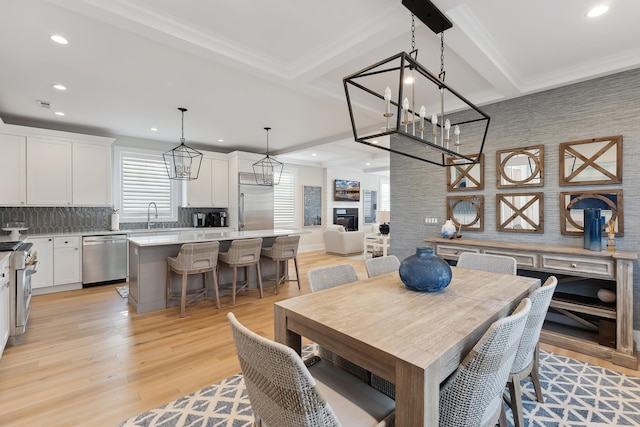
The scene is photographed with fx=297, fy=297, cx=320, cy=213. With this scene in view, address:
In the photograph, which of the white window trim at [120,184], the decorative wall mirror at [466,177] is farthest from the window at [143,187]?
the decorative wall mirror at [466,177]

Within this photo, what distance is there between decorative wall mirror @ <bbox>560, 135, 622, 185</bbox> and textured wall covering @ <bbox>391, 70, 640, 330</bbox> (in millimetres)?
59

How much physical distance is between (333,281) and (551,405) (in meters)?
1.68

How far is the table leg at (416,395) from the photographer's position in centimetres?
99

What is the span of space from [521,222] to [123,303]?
17.1 ft

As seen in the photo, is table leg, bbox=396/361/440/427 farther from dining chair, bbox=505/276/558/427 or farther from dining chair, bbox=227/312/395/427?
dining chair, bbox=505/276/558/427

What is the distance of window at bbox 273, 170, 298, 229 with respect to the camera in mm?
8203

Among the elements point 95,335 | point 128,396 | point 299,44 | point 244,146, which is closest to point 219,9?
point 299,44

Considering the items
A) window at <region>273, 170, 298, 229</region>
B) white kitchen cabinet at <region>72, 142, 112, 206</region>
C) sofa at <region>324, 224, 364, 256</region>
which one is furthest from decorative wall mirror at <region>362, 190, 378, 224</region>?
white kitchen cabinet at <region>72, 142, 112, 206</region>

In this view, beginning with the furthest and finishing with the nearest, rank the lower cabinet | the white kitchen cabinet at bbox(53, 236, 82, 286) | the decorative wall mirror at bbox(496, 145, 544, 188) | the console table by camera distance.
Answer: the white kitchen cabinet at bbox(53, 236, 82, 286) < the lower cabinet < the decorative wall mirror at bbox(496, 145, 544, 188) < the console table

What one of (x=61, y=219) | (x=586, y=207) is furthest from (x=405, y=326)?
(x=61, y=219)

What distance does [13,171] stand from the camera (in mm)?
4344

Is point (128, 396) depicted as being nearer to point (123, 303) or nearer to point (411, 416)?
point (411, 416)

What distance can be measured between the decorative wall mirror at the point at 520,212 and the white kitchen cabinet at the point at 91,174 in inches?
239

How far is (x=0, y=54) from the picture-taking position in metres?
2.70
